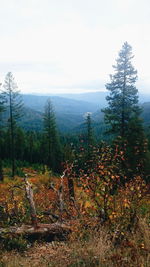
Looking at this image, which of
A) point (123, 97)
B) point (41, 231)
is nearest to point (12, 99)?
point (123, 97)

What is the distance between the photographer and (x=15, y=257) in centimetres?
454

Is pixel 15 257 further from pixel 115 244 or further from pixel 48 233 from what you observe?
pixel 115 244

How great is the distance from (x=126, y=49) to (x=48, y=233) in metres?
16.2

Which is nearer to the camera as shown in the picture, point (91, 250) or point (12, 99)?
point (91, 250)

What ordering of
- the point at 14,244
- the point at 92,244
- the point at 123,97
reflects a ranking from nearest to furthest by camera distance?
the point at 92,244 → the point at 14,244 → the point at 123,97

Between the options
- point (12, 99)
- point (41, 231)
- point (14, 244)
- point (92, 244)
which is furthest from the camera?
point (12, 99)

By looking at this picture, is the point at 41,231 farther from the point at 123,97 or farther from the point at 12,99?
the point at 12,99

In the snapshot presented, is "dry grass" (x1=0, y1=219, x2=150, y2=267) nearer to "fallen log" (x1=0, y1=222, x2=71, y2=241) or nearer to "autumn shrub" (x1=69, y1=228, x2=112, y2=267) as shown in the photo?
"autumn shrub" (x1=69, y1=228, x2=112, y2=267)

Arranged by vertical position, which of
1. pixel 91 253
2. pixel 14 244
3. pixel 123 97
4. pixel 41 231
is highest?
pixel 123 97

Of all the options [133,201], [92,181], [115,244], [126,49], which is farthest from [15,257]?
[126,49]

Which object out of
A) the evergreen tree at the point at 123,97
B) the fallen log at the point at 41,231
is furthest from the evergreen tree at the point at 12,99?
the fallen log at the point at 41,231

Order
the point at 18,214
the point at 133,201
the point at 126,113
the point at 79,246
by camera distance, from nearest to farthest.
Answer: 1. the point at 79,246
2. the point at 133,201
3. the point at 18,214
4. the point at 126,113

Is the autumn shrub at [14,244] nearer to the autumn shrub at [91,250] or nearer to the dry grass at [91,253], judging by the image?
the dry grass at [91,253]

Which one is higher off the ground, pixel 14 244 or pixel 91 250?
pixel 91 250
